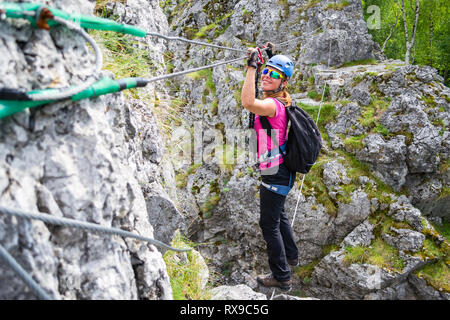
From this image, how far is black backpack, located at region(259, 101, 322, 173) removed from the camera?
12.6ft

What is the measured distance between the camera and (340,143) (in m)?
10.8

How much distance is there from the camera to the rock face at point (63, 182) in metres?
1.84

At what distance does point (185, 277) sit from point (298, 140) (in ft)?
8.29

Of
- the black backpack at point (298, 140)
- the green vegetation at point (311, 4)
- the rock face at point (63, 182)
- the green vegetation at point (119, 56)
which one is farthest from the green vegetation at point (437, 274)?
the green vegetation at point (311, 4)

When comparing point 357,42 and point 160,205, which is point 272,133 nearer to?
point 160,205

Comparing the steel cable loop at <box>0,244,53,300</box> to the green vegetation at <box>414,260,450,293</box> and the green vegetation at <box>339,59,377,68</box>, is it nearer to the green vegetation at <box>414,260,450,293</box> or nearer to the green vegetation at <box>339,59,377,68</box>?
the green vegetation at <box>414,260,450,293</box>

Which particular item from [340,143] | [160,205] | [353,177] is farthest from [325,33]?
[160,205]

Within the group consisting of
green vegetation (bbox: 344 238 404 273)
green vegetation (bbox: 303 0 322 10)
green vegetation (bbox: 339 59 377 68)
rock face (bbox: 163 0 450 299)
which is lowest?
green vegetation (bbox: 344 238 404 273)

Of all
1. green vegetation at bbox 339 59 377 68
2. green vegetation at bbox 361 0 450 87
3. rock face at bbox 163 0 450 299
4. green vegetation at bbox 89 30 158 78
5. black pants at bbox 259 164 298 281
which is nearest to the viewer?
green vegetation at bbox 89 30 158 78

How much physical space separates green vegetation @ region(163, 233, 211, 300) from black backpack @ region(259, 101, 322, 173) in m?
2.09

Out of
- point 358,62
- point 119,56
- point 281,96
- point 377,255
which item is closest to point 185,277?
point 281,96

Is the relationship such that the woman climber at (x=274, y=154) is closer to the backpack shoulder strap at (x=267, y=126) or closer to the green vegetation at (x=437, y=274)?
the backpack shoulder strap at (x=267, y=126)

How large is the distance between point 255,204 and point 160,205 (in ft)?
24.5

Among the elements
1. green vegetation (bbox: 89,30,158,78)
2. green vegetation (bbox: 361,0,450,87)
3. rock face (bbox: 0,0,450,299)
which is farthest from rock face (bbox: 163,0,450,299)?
green vegetation (bbox: 361,0,450,87)
